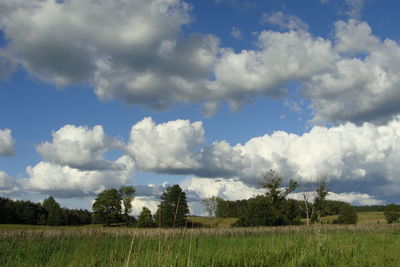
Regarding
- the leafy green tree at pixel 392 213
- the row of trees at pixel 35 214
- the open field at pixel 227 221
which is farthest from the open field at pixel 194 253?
the leafy green tree at pixel 392 213

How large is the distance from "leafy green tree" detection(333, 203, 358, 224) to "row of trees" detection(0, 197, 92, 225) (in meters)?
59.0

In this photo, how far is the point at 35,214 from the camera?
78.9 meters

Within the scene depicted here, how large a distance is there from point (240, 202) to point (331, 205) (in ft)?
136

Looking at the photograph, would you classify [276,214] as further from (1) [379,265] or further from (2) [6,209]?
(2) [6,209]

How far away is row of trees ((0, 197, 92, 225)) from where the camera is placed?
240 feet

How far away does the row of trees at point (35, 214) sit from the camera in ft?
240

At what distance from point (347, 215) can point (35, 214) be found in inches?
2599

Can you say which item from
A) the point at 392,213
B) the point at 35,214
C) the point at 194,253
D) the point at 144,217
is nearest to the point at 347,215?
the point at 392,213

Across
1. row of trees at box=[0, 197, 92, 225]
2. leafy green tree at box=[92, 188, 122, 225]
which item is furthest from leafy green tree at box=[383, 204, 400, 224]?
row of trees at box=[0, 197, 92, 225]

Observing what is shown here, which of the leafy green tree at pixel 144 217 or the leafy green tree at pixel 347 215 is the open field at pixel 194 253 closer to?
the leafy green tree at pixel 144 217

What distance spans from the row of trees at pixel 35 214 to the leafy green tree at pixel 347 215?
58988 millimetres

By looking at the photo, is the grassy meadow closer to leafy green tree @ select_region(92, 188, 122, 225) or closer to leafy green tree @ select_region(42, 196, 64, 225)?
leafy green tree @ select_region(92, 188, 122, 225)

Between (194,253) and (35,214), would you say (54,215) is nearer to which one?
(35,214)

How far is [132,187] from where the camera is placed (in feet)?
312
